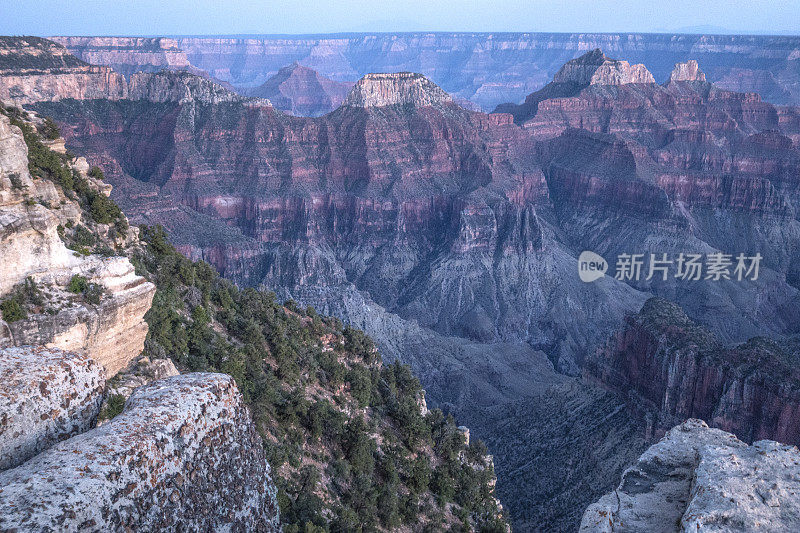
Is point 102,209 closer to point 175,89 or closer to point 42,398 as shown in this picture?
point 42,398

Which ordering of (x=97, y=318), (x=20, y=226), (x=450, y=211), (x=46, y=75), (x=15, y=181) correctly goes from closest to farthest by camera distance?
(x=20, y=226), (x=97, y=318), (x=15, y=181), (x=46, y=75), (x=450, y=211)

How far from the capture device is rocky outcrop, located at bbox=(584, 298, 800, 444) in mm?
41469

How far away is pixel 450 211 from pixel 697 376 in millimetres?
74244

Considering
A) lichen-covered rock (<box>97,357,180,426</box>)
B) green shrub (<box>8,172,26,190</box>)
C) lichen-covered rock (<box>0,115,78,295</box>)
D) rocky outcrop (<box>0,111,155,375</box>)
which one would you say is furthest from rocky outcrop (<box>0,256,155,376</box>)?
green shrub (<box>8,172,26,190</box>)

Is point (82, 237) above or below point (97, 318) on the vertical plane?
above

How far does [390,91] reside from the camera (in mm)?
125125

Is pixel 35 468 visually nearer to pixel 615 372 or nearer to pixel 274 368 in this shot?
pixel 274 368

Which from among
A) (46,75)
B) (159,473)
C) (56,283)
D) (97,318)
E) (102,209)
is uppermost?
(46,75)

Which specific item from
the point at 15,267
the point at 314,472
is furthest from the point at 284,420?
the point at 15,267

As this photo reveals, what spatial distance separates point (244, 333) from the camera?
96.5ft

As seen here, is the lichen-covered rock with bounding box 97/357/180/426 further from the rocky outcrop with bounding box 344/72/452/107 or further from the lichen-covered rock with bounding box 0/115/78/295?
the rocky outcrop with bounding box 344/72/452/107

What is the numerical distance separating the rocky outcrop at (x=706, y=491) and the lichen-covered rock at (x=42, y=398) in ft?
36.9

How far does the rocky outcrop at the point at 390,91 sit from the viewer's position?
122750mm

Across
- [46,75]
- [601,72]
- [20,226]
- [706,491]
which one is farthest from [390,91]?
[706,491]
